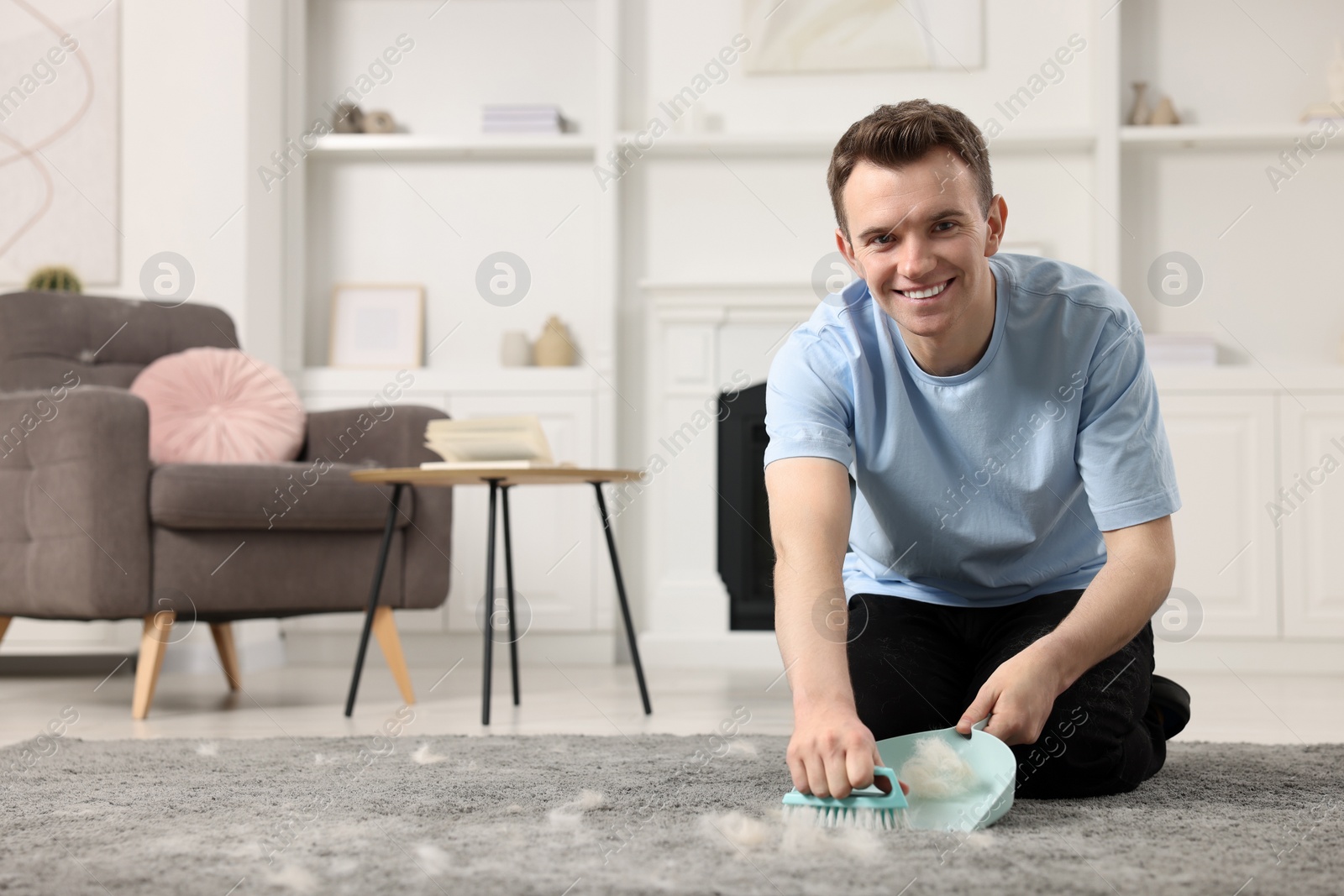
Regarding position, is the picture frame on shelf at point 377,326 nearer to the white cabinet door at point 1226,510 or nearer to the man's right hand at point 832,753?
the white cabinet door at point 1226,510

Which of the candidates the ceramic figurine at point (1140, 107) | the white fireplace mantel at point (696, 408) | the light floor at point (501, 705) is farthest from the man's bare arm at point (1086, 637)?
the ceramic figurine at point (1140, 107)

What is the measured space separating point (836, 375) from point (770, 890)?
61 cm

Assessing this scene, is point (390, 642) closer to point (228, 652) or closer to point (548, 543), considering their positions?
point (228, 652)

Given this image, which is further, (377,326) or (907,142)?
(377,326)

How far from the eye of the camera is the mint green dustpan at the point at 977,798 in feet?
3.46

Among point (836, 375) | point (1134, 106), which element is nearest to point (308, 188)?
point (1134, 106)

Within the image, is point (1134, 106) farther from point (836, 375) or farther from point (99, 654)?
point (99, 654)

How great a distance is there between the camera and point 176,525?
7.21 feet

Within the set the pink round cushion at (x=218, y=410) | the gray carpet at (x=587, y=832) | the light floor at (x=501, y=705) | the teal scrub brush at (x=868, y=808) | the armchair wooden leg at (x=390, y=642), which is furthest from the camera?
the pink round cushion at (x=218, y=410)

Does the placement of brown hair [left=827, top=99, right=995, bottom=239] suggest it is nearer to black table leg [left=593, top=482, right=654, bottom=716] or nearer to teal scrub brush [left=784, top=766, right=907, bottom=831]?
teal scrub brush [left=784, top=766, right=907, bottom=831]

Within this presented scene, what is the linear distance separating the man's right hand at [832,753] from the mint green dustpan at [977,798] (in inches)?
3.5

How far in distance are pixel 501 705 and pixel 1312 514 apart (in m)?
2.31

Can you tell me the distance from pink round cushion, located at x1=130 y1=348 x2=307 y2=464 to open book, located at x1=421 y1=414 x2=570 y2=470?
0.67m

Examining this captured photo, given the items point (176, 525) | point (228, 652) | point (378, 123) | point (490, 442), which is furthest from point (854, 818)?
point (378, 123)
